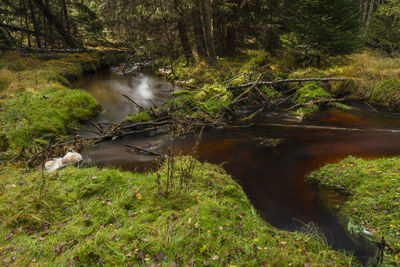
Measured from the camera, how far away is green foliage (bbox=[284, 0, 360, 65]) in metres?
10.5

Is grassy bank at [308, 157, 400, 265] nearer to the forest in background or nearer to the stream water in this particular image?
the stream water

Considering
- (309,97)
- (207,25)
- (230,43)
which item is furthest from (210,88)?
(230,43)

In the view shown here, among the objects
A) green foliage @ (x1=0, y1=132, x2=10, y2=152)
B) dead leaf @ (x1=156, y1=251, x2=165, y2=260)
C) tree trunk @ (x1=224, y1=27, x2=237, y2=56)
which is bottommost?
dead leaf @ (x1=156, y1=251, x2=165, y2=260)

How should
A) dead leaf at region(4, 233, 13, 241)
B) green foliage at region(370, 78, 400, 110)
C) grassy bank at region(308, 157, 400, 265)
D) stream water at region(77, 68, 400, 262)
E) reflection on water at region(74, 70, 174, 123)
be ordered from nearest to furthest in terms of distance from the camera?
dead leaf at region(4, 233, 13, 241) → grassy bank at region(308, 157, 400, 265) → stream water at region(77, 68, 400, 262) → green foliage at region(370, 78, 400, 110) → reflection on water at region(74, 70, 174, 123)

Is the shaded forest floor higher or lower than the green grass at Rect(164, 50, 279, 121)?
lower

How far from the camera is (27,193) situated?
3703mm

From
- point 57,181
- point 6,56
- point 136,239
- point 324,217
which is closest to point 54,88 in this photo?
point 6,56

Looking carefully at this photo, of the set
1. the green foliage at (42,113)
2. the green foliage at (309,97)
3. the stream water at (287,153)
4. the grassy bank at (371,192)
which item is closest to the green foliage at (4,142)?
the green foliage at (42,113)

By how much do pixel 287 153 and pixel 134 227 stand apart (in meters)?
4.48

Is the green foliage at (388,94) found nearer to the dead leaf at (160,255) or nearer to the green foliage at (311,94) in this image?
the green foliage at (311,94)

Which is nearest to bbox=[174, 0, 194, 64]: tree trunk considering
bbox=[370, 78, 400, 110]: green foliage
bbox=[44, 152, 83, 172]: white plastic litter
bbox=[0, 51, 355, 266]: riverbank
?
bbox=[370, 78, 400, 110]: green foliage

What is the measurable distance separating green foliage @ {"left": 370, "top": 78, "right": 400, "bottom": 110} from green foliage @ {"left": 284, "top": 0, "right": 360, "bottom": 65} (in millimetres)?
2545

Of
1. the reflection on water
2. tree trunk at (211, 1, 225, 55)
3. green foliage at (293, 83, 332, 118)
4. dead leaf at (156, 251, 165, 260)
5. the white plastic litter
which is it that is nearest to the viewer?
dead leaf at (156, 251, 165, 260)

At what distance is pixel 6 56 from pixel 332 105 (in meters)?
18.2
